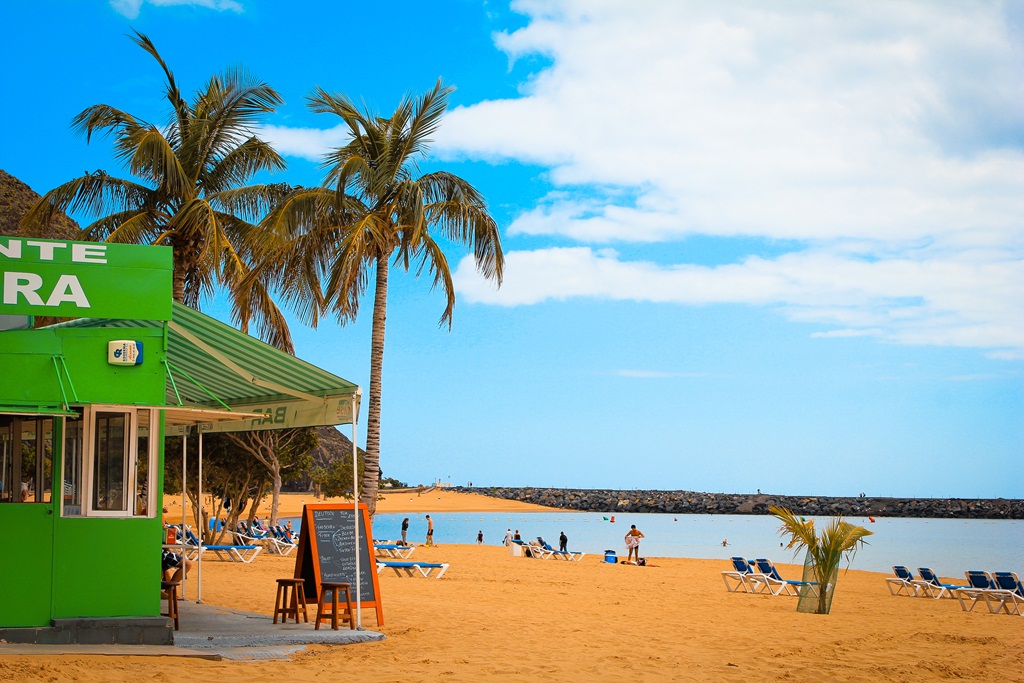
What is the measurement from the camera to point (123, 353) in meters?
9.37

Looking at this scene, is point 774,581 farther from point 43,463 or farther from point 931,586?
point 43,463

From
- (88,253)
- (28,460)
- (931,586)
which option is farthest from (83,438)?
(931,586)

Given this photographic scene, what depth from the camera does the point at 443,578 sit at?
2091 centimetres

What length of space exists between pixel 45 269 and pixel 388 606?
735 cm

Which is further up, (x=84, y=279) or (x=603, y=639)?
(x=84, y=279)

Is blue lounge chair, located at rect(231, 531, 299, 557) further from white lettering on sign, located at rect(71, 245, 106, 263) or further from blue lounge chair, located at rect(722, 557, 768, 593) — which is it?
white lettering on sign, located at rect(71, 245, 106, 263)

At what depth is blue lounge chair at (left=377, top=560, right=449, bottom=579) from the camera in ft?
64.7

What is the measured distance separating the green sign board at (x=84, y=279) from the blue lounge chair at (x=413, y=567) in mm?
10778

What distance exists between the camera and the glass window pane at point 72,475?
9.23 meters

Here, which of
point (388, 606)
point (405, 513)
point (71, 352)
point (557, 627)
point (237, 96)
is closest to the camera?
point (71, 352)

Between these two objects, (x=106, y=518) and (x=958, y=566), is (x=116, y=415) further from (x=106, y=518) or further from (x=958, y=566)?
(x=958, y=566)

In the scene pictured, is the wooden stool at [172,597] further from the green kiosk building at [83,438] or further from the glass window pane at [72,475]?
the glass window pane at [72,475]

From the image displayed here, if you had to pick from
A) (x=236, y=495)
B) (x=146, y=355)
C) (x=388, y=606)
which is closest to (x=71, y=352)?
(x=146, y=355)

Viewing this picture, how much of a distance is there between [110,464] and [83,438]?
0.34 meters
